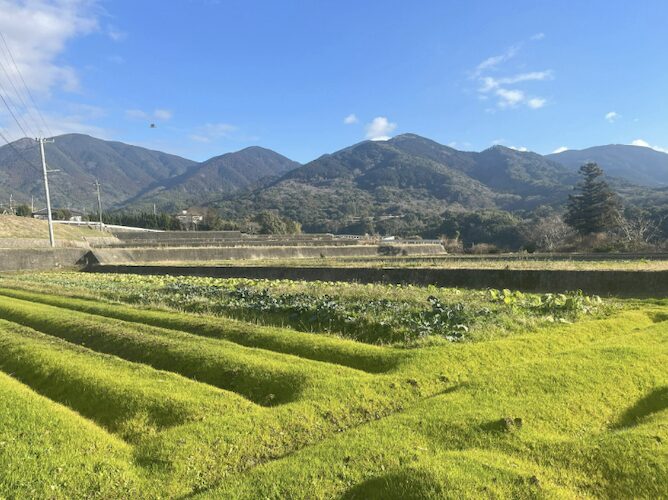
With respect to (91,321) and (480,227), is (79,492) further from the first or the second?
(480,227)

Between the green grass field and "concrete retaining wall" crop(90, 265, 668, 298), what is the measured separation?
5.01 meters

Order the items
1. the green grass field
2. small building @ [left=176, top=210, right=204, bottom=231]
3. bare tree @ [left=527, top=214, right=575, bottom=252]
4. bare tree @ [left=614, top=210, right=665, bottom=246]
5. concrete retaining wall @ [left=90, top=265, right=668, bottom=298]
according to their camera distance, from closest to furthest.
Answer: the green grass field, concrete retaining wall @ [left=90, top=265, right=668, bottom=298], bare tree @ [left=614, top=210, right=665, bottom=246], bare tree @ [left=527, top=214, right=575, bottom=252], small building @ [left=176, top=210, right=204, bottom=231]

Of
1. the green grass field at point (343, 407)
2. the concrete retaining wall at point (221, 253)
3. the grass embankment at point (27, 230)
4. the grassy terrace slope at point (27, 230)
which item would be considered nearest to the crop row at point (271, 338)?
the green grass field at point (343, 407)

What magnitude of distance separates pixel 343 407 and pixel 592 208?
73.2 metres

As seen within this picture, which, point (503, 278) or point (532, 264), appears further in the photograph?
point (532, 264)

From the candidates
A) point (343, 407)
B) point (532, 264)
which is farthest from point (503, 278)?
point (343, 407)

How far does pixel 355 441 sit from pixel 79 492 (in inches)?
120

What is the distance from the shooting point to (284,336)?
10805 millimetres

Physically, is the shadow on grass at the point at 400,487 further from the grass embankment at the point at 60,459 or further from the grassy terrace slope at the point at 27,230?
the grassy terrace slope at the point at 27,230

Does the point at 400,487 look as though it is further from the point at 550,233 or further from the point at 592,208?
the point at 550,233

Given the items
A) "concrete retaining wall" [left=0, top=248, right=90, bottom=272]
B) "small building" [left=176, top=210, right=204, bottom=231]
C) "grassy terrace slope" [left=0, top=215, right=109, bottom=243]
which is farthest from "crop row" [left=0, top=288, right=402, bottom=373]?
"small building" [left=176, top=210, right=204, bottom=231]

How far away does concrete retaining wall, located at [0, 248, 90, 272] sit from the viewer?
38812mm

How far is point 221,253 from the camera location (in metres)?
48.6

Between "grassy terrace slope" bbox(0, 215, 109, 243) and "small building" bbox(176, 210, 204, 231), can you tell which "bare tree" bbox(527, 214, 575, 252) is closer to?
"grassy terrace slope" bbox(0, 215, 109, 243)
